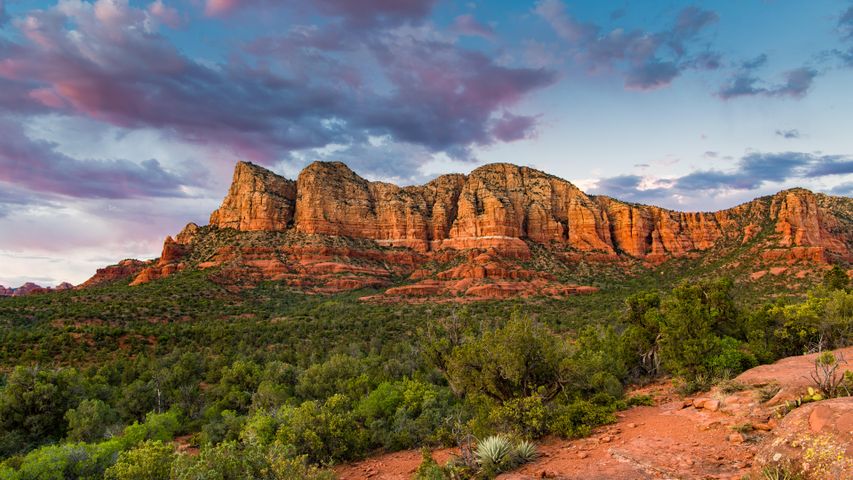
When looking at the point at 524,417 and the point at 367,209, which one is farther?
the point at 367,209

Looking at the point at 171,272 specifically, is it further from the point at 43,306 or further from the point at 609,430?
the point at 609,430

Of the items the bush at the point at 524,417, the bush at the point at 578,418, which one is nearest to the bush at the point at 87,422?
the bush at the point at 524,417

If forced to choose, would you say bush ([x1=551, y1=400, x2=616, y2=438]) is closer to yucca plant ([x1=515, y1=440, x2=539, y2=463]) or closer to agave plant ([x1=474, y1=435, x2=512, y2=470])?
yucca plant ([x1=515, y1=440, x2=539, y2=463])

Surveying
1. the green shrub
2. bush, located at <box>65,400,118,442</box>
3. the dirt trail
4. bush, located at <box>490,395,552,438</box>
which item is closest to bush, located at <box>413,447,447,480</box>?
the green shrub

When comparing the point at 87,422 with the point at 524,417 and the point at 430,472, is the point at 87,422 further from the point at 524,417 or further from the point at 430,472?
the point at 524,417

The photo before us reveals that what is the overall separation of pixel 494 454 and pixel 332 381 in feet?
62.9

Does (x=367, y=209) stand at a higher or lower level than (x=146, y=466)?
higher

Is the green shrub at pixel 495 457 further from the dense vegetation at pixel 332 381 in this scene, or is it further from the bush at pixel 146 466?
the bush at pixel 146 466

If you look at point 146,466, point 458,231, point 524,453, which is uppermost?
point 458,231

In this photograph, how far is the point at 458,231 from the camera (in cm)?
11506

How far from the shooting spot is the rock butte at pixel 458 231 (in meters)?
84.2

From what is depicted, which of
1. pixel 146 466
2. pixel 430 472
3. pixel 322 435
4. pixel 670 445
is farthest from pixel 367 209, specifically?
pixel 670 445

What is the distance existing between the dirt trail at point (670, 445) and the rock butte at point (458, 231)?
214 ft

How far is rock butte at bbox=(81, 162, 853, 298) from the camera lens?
84231 millimetres
